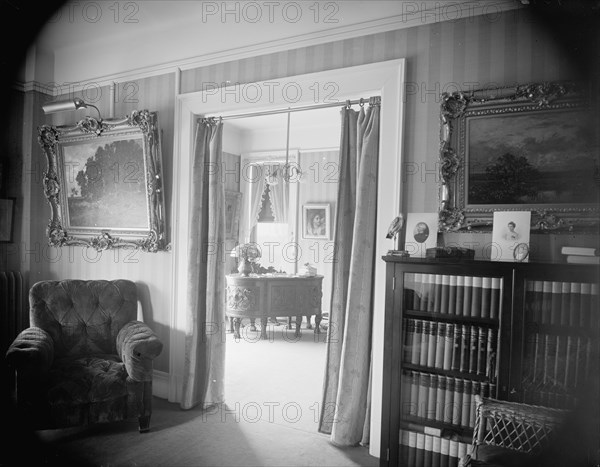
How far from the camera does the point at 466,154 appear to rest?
101 inches

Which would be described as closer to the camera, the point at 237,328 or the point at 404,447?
the point at 404,447

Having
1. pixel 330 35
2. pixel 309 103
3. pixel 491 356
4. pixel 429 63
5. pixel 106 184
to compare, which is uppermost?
pixel 330 35

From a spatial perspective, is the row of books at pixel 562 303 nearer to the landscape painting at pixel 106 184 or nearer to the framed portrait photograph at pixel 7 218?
the landscape painting at pixel 106 184

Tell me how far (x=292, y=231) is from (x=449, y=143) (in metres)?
4.93

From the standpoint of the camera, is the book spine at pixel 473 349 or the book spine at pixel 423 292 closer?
the book spine at pixel 473 349

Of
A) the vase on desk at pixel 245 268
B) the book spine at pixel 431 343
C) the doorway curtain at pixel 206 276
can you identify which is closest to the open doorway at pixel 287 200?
the vase on desk at pixel 245 268

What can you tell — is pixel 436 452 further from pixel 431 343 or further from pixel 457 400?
pixel 431 343

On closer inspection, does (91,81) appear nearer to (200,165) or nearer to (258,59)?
(200,165)

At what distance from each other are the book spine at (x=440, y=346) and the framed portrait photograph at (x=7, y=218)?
3859 mm

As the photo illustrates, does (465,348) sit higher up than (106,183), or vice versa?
(106,183)

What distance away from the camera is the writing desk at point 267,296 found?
17.8 feet

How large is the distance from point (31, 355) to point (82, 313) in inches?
26.5

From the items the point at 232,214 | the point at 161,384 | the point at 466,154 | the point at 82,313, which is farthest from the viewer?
the point at 232,214

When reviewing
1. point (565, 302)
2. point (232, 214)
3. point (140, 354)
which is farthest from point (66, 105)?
point (232, 214)
